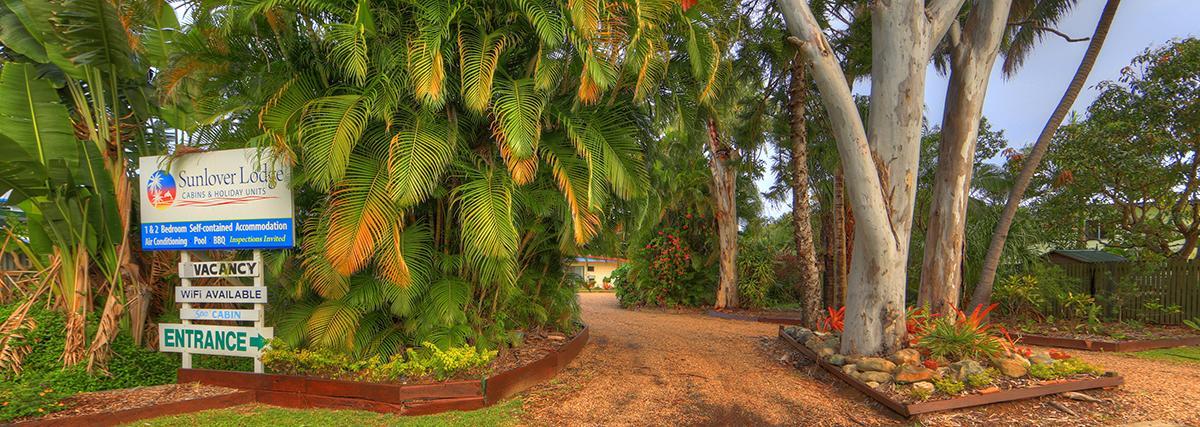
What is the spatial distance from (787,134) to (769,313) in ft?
15.3

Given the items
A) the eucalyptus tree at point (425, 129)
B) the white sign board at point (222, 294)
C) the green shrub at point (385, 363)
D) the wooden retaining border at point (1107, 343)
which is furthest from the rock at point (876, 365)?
the white sign board at point (222, 294)

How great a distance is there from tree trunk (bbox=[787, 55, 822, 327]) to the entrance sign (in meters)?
8.62

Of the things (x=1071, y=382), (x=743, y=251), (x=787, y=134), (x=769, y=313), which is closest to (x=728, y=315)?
(x=769, y=313)

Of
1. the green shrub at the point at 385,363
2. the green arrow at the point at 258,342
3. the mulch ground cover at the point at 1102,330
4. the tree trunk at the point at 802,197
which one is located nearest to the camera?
the green shrub at the point at 385,363

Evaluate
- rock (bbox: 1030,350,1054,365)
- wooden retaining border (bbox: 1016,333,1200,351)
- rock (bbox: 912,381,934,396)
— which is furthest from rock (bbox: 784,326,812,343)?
wooden retaining border (bbox: 1016,333,1200,351)

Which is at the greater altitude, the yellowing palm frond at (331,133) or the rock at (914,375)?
the yellowing palm frond at (331,133)

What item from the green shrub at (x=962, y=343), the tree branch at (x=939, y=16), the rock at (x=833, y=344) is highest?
the tree branch at (x=939, y=16)

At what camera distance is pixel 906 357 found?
6672 mm

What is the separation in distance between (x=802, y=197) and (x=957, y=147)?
3.08m

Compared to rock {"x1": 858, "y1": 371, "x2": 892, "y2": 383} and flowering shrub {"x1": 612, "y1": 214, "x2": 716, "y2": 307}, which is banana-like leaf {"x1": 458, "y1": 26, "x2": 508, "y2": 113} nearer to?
rock {"x1": 858, "y1": 371, "x2": 892, "y2": 383}

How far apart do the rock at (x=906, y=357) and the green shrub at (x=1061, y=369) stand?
3.56ft

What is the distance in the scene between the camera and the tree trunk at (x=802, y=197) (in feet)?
36.6

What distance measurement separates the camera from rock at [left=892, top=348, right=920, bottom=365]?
6.63m

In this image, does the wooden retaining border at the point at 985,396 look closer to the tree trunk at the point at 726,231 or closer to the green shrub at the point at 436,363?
the green shrub at the point at 436,363
